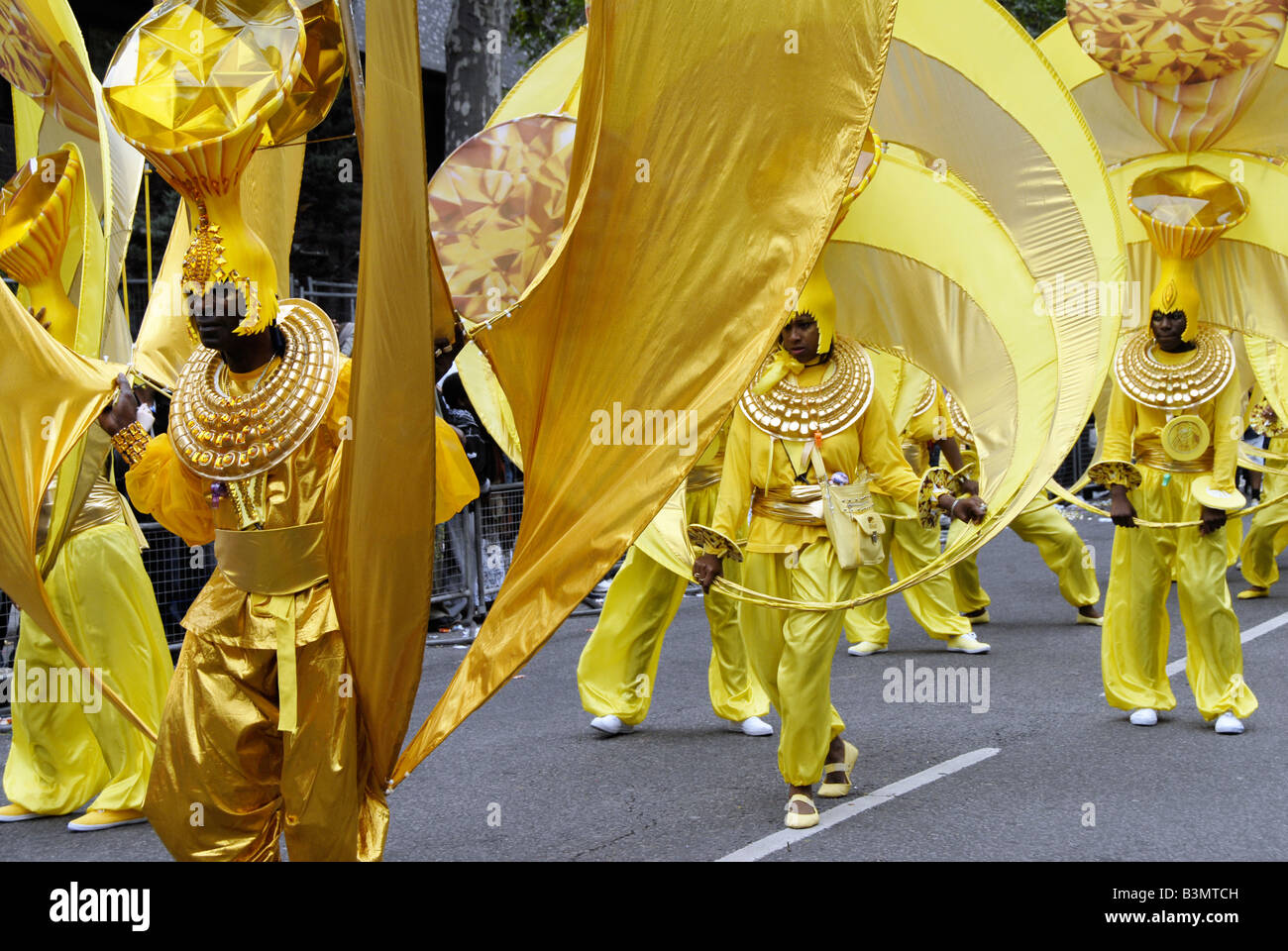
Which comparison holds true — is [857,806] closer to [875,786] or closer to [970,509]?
[875,786]

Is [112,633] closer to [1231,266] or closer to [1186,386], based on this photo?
[1186,386]

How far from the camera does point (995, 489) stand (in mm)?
4961

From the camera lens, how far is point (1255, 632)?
29.4 feet

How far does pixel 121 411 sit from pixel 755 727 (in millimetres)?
3467

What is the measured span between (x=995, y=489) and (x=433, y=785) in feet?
8.80

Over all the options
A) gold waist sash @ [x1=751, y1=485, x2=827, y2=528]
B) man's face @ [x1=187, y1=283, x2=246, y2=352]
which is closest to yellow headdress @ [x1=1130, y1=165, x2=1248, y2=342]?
gold waist sash @ [x1=751, y1=485, x2=827, y2=528]

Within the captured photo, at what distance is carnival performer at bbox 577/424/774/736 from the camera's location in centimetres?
666

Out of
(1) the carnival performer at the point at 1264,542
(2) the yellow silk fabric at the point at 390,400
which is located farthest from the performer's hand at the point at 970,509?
(1) the carnival performer at the point at 1264,542

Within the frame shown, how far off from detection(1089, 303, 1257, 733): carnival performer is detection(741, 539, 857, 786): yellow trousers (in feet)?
6.35

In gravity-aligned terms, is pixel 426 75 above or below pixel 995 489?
above

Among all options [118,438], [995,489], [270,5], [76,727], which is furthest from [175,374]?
[995,489]

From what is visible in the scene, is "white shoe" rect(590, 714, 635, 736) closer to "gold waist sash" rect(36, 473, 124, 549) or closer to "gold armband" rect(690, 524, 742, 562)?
"gold armband" rect(690, 524, 742, 562)

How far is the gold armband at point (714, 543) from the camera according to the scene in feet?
16.2

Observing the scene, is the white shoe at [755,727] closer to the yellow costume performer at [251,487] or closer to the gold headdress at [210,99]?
the yellow costume performer at [251,487]
